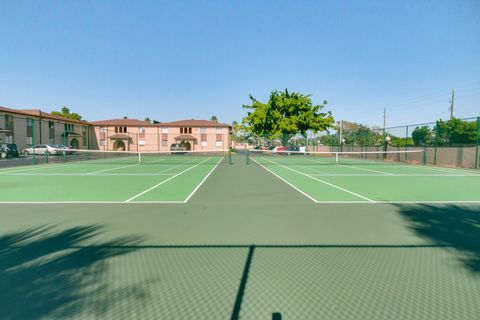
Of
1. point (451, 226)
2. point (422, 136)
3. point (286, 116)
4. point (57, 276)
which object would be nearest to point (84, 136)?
point (286, 116)

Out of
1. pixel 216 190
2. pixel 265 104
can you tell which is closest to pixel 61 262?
pixel 216 190

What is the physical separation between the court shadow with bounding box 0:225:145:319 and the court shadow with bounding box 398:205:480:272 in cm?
452

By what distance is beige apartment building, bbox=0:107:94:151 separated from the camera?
3875cm

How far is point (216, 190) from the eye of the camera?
371 inches

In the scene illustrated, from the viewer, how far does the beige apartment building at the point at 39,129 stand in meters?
38.8

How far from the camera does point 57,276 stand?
10.7 feet

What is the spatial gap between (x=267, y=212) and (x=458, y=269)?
11.8 ft

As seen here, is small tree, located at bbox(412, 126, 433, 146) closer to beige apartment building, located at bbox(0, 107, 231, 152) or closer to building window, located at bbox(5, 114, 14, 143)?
beige apartment building, located at bbox(0, 107, 231, 152)

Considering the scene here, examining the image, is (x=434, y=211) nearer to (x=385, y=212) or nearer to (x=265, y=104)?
(x=385, y=212)

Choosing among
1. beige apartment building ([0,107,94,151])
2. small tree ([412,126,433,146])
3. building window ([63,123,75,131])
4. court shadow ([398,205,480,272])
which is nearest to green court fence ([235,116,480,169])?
small tree ([412,126,433,146])

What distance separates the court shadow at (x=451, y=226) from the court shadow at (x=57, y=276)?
4521mm

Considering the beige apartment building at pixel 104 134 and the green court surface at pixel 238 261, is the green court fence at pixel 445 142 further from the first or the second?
the beige apartment building at pixel 104 134

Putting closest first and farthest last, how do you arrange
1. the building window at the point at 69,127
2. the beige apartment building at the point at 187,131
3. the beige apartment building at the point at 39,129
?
the beige apartment building at the point at 39,129 → the building window at the point at 69,127 → the beige apartment building at the point at 187,131

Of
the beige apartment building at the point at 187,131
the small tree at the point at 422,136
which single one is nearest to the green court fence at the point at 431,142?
the small tree at the point at 422,136
